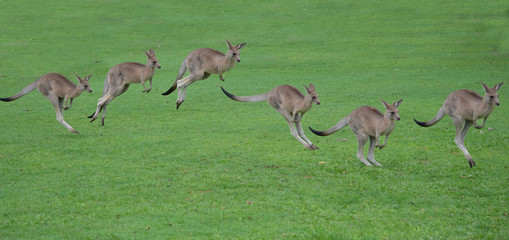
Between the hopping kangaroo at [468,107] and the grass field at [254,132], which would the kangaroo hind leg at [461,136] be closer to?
the hopping kangaroo at [468,107]

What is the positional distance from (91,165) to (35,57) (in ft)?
46.3

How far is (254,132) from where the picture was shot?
14219 millimetres

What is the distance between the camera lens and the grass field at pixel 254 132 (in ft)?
27.2

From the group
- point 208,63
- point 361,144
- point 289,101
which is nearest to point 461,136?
point 361,144

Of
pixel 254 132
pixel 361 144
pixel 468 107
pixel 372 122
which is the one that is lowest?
pixel 254 132

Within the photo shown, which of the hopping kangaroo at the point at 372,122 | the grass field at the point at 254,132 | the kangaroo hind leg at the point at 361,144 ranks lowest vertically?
the grass field at the point at 254,132

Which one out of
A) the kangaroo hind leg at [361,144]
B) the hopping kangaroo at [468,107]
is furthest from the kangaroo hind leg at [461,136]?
the kangaroo hind leg at [361,144]

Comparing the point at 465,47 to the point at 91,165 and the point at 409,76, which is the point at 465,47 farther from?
the point at 91,165

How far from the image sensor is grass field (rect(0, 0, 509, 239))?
8.29m

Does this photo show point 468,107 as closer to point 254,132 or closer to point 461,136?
point 461,136

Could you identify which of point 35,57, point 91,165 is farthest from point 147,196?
point 35,57

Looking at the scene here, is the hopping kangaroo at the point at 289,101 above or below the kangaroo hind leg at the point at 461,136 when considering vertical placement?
above

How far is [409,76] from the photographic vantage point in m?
20.8

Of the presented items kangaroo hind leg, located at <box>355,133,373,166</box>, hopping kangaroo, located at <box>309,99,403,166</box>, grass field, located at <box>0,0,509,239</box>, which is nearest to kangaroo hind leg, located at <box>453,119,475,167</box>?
grass field, located at <box>0,0,509,239</box>
